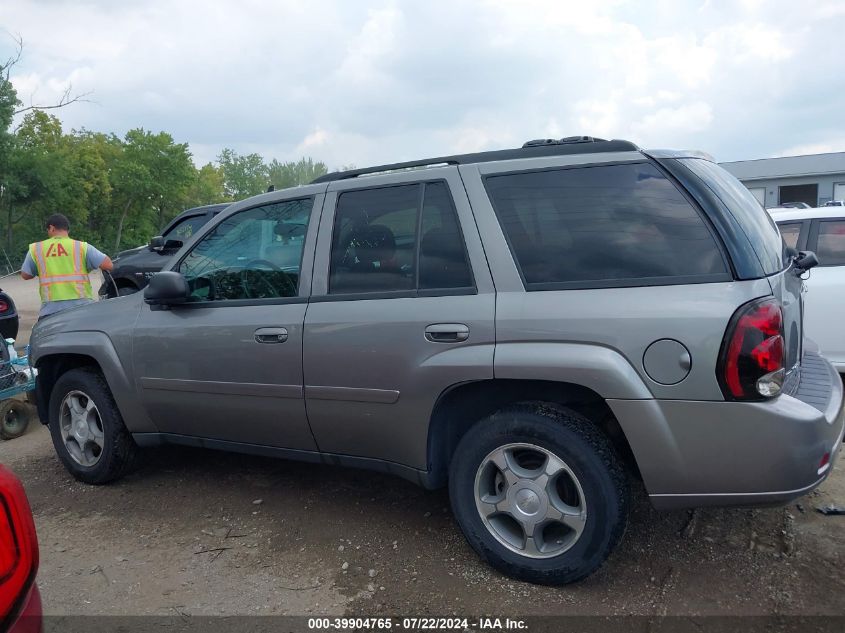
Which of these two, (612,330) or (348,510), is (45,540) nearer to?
(348,510)

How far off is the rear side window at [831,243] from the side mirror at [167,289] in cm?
507

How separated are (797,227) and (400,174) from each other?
4144mm

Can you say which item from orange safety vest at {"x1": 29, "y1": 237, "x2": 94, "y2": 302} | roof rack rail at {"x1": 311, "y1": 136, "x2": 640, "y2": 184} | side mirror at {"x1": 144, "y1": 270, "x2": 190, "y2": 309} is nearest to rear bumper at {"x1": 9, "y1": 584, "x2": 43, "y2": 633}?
side mirror at {"x1": 144, "y1": 270, "x2": 190, "y2": 309}

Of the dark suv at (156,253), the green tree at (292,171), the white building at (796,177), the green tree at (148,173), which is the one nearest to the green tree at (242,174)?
the green tree at (292,171)

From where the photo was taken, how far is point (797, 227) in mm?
5910

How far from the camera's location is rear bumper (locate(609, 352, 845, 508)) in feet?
8.32

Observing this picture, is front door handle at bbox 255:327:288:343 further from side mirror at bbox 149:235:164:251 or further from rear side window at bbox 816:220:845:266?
side mirror at bbox 149:235:164:251

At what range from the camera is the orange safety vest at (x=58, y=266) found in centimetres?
632

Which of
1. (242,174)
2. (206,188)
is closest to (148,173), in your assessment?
(206,188)

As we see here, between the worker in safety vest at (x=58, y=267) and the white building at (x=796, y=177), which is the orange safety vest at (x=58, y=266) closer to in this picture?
the worker in safety vest at (x=58, y=267)

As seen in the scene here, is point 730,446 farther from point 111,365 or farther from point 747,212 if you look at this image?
point 111,365

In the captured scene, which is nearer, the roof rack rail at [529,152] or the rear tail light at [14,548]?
the rear tail light at [14,548]

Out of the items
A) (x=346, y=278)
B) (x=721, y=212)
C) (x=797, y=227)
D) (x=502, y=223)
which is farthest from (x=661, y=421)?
(x=797, y=227)

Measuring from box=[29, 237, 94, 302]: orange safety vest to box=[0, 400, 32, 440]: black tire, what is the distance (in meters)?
1.03
